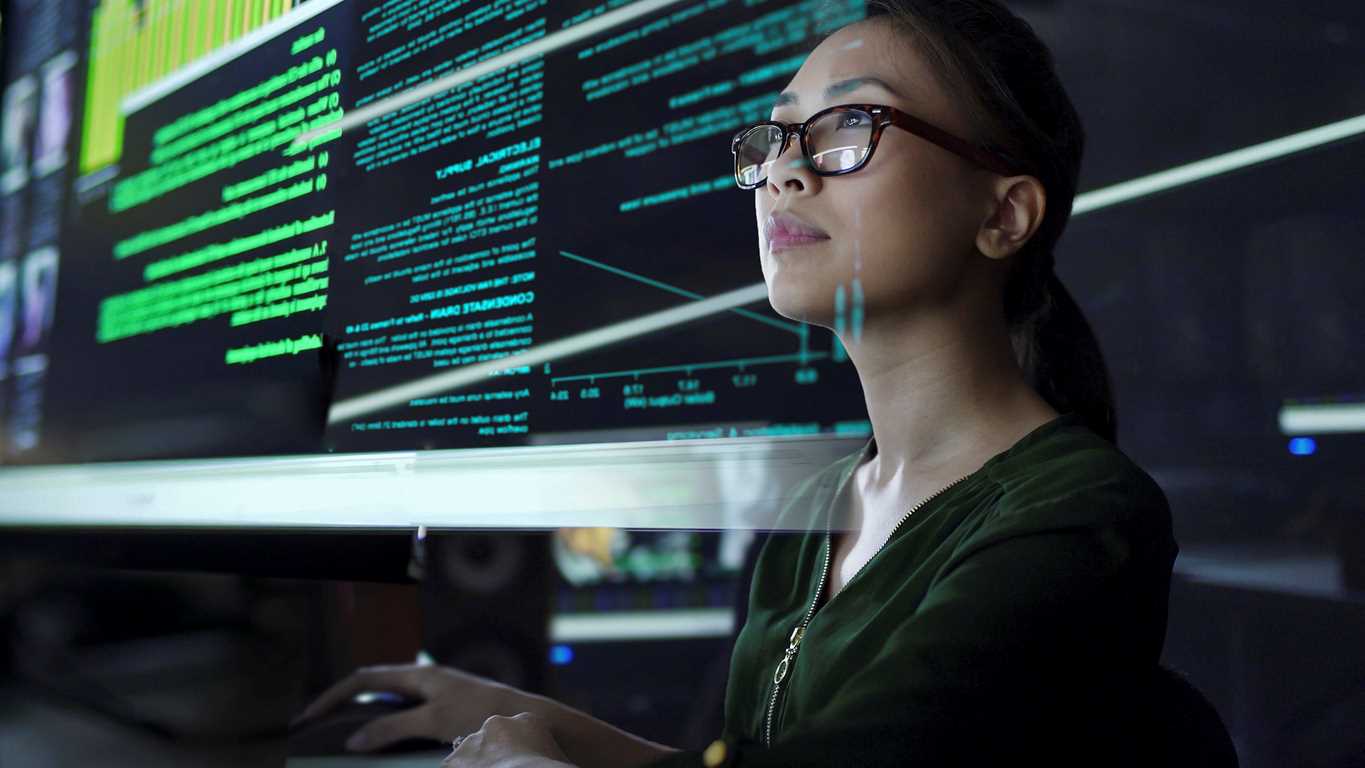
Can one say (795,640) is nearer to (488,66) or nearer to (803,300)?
(803,300)

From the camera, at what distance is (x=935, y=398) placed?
0.53 m

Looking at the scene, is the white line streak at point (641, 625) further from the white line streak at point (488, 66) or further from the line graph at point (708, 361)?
the white line streak at point (488, 66)

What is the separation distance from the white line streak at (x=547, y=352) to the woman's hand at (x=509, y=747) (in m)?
0.27

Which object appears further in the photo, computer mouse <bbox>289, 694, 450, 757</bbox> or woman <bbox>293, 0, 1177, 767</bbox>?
computer mouse <bbox>289, 694, 450, 757</bbox>

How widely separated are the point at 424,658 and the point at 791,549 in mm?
358

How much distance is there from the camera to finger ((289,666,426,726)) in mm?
746

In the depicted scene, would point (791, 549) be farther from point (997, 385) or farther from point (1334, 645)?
point (1334, 645)

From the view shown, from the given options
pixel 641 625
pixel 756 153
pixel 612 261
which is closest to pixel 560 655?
pixel 641 625

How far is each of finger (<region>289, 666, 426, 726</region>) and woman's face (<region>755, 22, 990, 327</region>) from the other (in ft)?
1.41

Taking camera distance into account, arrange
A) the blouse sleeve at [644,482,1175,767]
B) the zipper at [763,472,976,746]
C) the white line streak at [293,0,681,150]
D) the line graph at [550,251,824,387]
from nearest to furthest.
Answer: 1. the blouse sleeve at [644,482,1175,767]
2. the zipper at [763,472,976,746]
3. the line graph at [550,251,824,387]
4. the white line streak at [293,0,681,150]

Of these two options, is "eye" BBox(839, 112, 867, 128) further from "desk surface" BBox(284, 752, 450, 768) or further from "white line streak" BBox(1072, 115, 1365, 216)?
"desk surface" BBox(284, 752, 450, 768)

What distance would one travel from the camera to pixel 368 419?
87cm

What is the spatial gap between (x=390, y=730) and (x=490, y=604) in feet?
0.42

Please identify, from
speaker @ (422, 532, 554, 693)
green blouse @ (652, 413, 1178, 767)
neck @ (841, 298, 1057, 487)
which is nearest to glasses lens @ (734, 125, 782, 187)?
neck @ (841, 298, 1057, 487)
